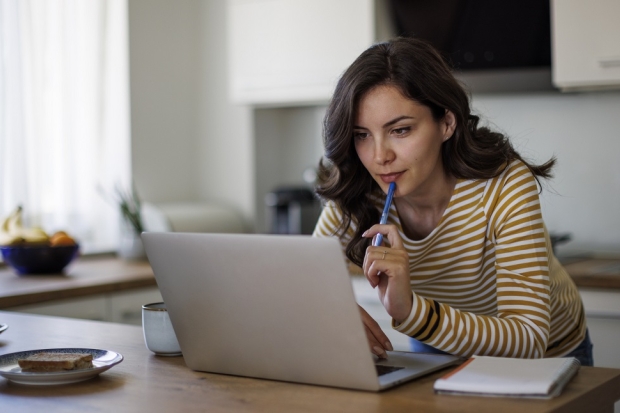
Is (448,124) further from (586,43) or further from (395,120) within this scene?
(586,43)

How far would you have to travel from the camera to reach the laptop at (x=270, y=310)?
1.00 m

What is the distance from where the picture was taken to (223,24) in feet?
11.3

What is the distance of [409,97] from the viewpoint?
1437mm

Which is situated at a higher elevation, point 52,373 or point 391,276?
point 391,276

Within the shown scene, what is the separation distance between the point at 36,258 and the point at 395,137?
5.29 feet

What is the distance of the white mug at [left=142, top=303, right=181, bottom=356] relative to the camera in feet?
4.24

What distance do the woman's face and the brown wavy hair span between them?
18mm

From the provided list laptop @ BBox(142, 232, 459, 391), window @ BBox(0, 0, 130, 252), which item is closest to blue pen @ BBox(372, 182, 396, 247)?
laptop @ BBox(142, 232, 459, 391)

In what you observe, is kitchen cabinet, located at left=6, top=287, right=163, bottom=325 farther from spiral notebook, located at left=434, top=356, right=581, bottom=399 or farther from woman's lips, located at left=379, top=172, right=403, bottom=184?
spiral notebook, located at left=434, top=356, right=581, bottom=399

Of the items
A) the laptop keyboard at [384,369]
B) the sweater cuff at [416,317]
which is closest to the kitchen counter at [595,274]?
the sweater cuff at [416,317]

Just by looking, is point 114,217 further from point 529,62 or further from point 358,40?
point 529,62

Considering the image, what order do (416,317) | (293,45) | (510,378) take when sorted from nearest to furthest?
(510,378), (416,317), (293,45)

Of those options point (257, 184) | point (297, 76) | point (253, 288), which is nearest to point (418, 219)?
point (253, 288)

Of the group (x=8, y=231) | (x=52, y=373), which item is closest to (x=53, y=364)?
Result: (x=52, y=373)
